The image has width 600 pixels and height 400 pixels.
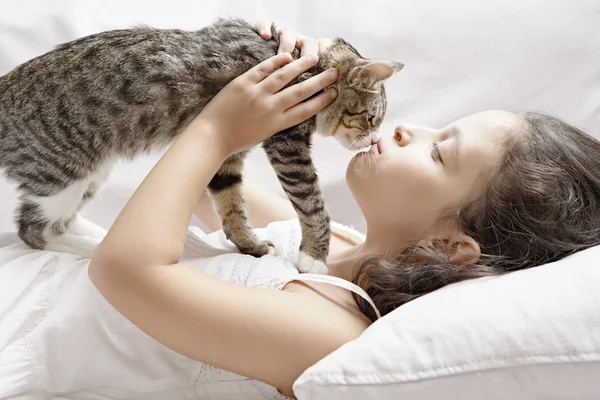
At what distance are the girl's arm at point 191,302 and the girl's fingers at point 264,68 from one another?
9.1 inches

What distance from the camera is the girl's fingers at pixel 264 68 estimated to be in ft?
4.39

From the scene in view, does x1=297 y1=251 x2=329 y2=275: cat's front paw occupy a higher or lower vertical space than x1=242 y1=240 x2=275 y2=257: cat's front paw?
higher

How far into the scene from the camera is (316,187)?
4.77ft

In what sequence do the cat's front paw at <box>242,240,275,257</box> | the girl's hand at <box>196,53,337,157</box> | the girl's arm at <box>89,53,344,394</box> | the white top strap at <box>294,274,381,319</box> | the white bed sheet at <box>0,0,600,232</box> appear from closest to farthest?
the girl's arm at <box>89,53,344,394</box> < the white top strap at <box>294,274,381,319</box> < the girl's hand at <box>196,53,337,157</box> < the cat's front paw at <box>242,240,275,257</box> < the white bed sheet at <box>0,0,600,232</box>

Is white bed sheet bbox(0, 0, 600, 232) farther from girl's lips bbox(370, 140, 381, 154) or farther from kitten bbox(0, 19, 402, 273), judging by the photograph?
girl's lips bbox(370, 140, 381, 154)

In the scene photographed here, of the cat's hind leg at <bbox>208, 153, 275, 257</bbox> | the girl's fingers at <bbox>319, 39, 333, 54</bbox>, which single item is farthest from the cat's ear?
the cat's hind leg at <bbox>208, 153, 275, 257</bbox>

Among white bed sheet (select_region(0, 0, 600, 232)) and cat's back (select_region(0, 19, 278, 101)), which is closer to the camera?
cat's back (select_region(0, 19, 278, 101))

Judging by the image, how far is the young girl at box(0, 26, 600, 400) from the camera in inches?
42.2

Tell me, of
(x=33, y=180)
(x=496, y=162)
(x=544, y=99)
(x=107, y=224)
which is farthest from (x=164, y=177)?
(x=544, y=99)

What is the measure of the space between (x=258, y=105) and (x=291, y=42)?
234 mm

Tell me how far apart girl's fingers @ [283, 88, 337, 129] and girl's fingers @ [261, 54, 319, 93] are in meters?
0.06

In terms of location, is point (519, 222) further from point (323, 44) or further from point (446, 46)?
point (446, 46)

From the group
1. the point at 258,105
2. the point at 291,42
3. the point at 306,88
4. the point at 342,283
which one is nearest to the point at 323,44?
the point at 291,42

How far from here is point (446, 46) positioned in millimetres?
2160
